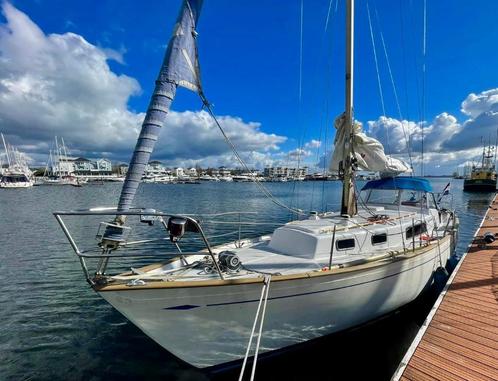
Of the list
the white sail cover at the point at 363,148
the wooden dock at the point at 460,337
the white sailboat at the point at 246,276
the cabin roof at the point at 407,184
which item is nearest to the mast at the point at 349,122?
the white sailboat at the point at 246,276

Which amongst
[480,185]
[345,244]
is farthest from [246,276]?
[480,185]

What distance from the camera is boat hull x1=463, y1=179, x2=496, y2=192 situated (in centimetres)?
5769

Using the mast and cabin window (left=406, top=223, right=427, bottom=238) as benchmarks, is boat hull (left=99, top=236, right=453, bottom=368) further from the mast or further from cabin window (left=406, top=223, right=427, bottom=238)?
the mast

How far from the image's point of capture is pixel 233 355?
5430 mm

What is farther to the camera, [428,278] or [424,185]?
[424,185]

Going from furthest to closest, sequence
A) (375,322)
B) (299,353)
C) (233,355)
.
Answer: (375,322) < (299,353) < (233,355)

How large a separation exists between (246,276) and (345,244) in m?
2.93

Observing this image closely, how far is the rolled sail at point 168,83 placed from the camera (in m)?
4.54

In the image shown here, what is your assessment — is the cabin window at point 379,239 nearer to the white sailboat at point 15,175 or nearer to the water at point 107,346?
the water at point 107,346

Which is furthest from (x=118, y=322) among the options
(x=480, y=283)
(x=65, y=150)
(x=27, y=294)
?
(x=65, y=150)

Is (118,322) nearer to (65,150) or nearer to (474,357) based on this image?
(474,357)

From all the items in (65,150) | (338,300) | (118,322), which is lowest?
(118,322)

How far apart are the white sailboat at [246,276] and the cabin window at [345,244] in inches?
1.0

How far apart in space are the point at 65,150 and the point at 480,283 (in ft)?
402
